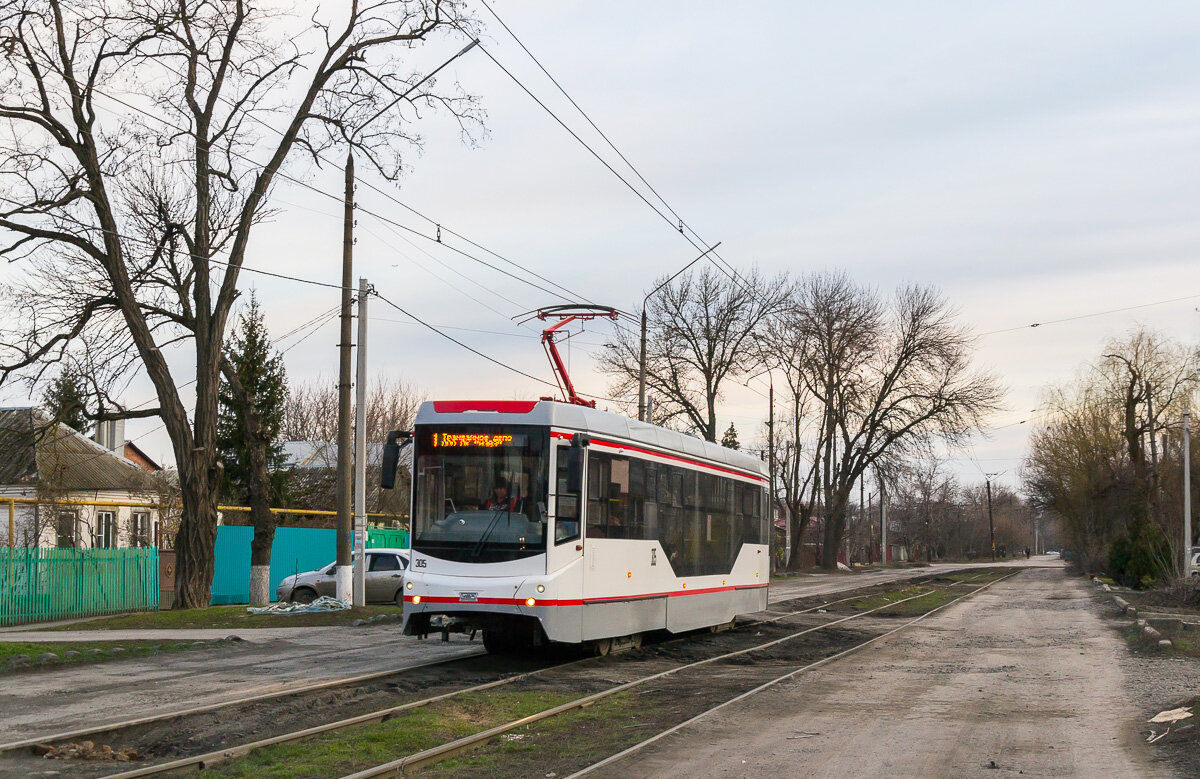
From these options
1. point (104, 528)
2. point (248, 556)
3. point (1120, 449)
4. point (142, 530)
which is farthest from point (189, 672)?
point (1120, 449)

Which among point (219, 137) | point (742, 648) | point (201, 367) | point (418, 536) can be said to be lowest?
point (742, 648)

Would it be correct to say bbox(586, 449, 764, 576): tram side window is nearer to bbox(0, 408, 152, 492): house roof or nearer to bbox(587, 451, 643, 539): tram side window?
bbox(587, 451, 643, 539): tram side window

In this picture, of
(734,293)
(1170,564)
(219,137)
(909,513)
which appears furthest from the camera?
(909,513)

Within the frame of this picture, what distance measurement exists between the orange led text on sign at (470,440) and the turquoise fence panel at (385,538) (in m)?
19.8

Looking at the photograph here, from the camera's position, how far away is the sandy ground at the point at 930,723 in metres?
8.45

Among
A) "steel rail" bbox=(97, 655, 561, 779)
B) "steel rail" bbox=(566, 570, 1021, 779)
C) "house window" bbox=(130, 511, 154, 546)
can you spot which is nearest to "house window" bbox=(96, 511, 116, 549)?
"house window" bbox=(130, 511, 154, 546)

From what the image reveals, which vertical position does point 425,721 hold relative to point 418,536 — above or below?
below

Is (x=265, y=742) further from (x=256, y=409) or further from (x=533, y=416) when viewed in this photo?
(x=256, y=409)

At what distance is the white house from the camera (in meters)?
25.8

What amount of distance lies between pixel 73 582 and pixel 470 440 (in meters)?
15.0

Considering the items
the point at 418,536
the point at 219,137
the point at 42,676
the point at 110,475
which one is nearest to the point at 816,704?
the point at 418,536

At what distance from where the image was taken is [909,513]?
123 metres

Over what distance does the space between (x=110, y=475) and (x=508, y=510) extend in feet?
110

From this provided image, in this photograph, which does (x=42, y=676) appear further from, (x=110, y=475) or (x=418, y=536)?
(x=110, y=475)
